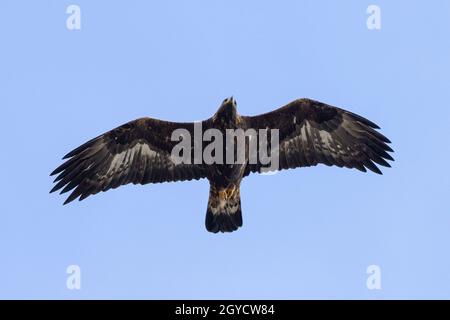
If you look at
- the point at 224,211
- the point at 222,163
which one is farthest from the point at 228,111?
the point at 224,211

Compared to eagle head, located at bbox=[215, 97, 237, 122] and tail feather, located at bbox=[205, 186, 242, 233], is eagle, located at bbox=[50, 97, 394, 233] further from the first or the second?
eagle head, located at bbox=[215, 97, 237, 122]

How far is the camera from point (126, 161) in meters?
17.1

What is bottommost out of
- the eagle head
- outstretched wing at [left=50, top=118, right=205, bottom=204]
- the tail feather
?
the tail feather

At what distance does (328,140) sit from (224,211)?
2621mm

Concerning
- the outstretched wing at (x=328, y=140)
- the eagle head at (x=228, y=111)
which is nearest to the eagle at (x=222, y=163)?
the outstretched wing at (x=328, y=140)

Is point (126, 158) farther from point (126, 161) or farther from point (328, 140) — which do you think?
point (328, 140)

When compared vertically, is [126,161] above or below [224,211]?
above

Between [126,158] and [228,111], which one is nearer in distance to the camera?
[228,111]

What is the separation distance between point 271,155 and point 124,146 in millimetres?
2998

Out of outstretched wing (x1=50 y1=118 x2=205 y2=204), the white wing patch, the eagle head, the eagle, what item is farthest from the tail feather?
the white wing patch

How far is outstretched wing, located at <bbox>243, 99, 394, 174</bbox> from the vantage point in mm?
17047
